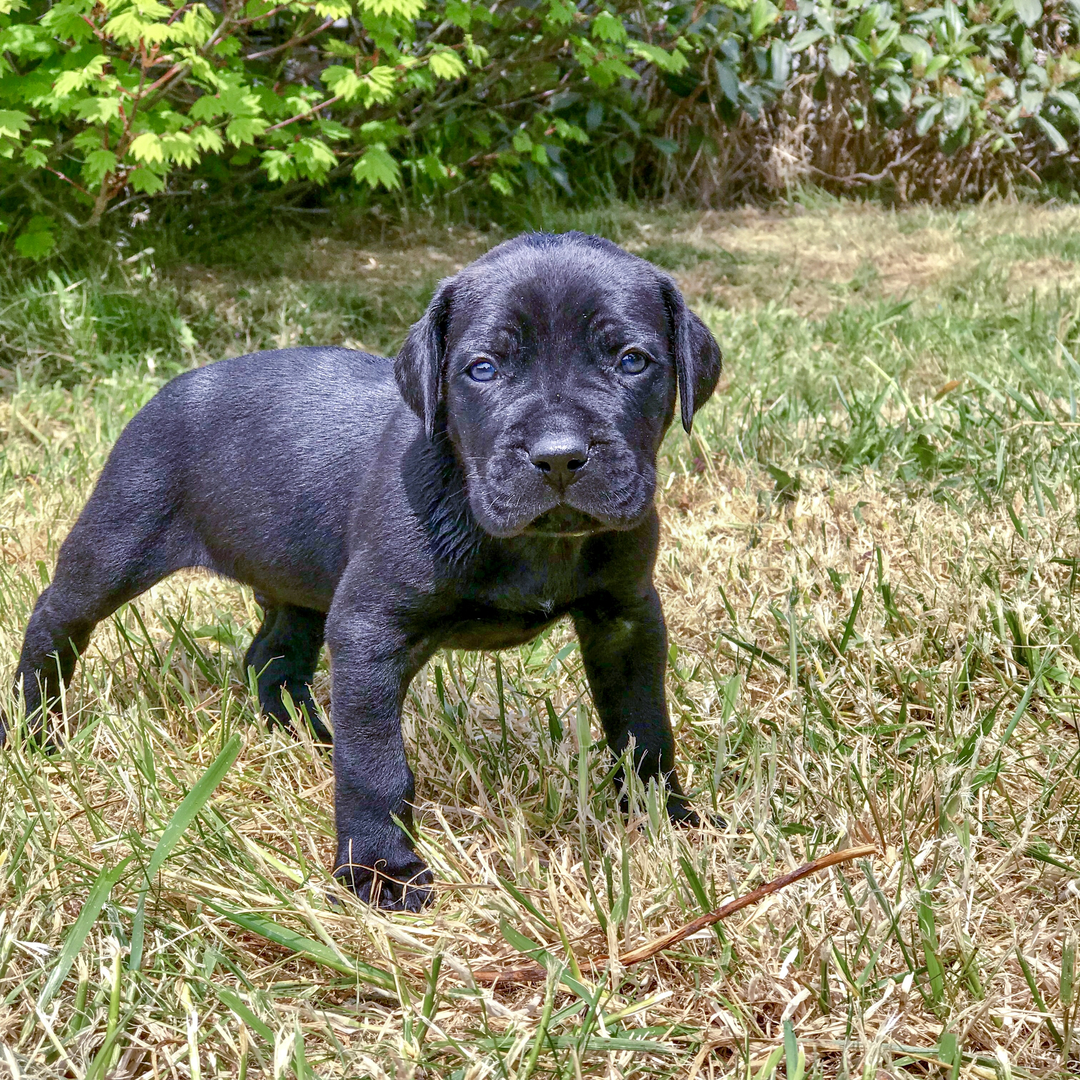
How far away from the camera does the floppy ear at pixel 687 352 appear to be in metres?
2.84

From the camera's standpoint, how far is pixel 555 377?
259 centimetres

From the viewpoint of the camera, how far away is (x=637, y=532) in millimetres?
2865

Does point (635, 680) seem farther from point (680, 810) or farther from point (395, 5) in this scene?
point (395, 5)

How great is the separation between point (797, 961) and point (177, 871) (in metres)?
1.28

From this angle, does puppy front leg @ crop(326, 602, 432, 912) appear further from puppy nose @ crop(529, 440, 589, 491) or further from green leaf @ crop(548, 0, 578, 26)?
green leaf @ crop(548, 0, 578, 26)

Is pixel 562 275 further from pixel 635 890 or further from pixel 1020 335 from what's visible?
pixel 1020 335

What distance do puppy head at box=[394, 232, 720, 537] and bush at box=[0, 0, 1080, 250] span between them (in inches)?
131

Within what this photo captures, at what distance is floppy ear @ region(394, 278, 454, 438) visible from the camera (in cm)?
276

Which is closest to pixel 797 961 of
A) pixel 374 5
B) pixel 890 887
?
pixel 890 887

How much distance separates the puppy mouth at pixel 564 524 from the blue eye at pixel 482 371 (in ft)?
1.09

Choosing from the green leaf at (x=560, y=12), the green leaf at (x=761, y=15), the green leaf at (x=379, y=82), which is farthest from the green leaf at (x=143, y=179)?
the green leaf at (x=761, y=15)

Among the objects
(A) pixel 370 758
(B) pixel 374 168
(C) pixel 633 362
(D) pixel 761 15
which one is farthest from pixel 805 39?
(A) pixel 370 758

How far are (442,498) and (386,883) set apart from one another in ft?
2.81

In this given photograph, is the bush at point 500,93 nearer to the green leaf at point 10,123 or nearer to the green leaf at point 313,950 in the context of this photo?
the green leaf at point 10,123
